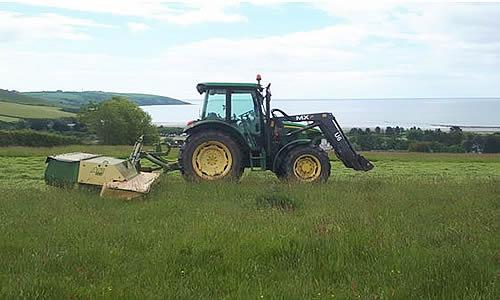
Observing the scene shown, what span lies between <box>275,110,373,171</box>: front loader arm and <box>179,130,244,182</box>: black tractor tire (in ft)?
4.89

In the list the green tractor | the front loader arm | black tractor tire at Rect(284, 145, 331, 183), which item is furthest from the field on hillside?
black tractor tire at Rect(284, 145, 331, 183)

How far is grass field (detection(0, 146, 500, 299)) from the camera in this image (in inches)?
209

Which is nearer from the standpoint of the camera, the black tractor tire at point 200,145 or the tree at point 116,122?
the black tractor tire at point 200,145

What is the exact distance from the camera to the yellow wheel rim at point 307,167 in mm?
13359

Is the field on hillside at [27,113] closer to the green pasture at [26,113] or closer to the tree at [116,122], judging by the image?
the green pasture at [26,113]

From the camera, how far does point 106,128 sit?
63375mm

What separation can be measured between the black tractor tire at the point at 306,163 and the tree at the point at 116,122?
4927 centimetres

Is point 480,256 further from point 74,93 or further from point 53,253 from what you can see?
point 74,93

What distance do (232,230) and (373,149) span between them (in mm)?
35936

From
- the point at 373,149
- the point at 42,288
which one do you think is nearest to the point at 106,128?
the point at 373,149

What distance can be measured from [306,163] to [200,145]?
221 centimetres

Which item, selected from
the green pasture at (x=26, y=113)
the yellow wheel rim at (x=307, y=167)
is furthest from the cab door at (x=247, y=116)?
the green pasture at (x=26, y=113)

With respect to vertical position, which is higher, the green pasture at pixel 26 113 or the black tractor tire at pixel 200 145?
the black tractor tire at pixel 200 145

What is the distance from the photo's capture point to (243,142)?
44.2 ft
